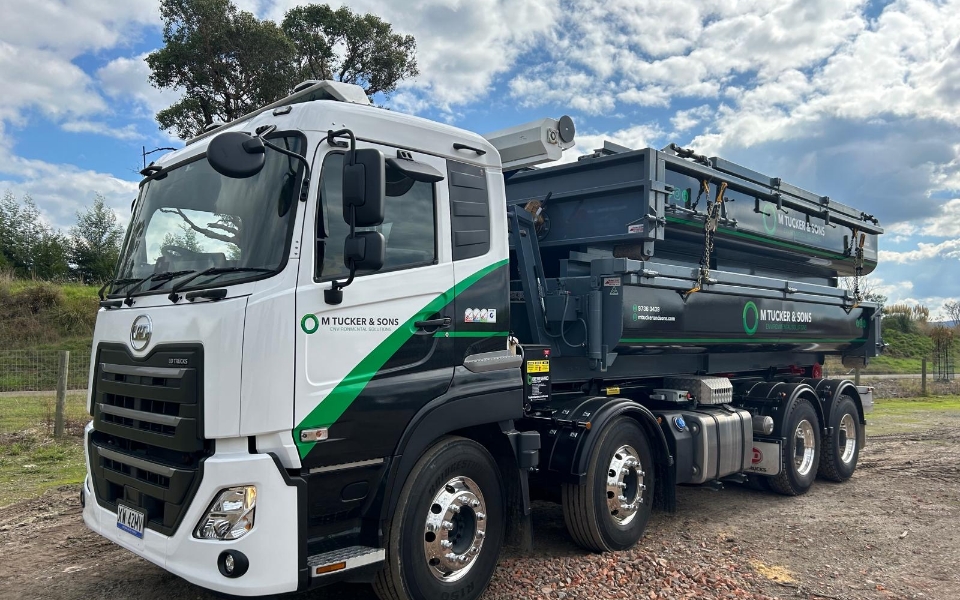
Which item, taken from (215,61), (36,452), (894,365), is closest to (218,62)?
(215,61)

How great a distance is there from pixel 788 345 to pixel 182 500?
7134mm

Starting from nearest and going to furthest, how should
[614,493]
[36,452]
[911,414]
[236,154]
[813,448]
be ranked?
[236,154] → [614,493] → [813,448] → [36,452] → [911,414]

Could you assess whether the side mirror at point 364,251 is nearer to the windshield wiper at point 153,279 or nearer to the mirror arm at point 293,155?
the mirror arm at point 293,155

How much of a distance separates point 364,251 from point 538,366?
215 centimetres

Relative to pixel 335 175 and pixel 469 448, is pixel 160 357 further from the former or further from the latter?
pixel 469 448

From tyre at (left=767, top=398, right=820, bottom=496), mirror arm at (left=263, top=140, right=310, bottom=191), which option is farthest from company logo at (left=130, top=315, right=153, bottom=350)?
tyre at (left=767, top=398, right=820, bottom=496)

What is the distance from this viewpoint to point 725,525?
668 cm

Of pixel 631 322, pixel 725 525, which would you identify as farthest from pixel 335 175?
pixel 725 525

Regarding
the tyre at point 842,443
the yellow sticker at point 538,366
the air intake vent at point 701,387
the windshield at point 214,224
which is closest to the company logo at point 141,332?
the windshield at point 214,224

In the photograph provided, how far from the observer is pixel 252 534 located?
3.43 m

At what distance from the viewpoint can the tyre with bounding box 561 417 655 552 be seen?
5402 mm

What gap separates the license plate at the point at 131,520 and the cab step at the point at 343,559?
101 centimetres

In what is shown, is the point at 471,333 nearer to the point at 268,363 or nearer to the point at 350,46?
the point at 268,363

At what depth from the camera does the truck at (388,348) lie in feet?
11.6
